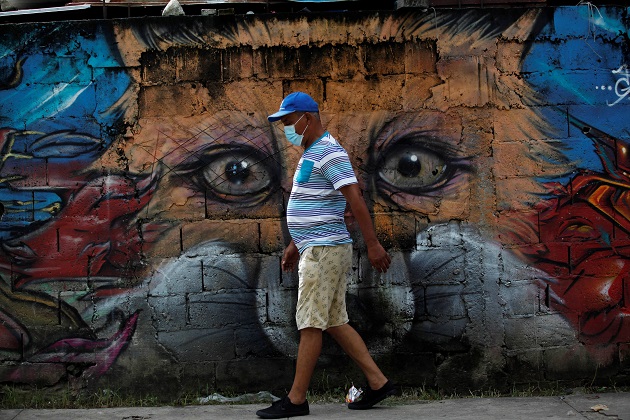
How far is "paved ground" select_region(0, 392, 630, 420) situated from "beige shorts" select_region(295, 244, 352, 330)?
1.88ft

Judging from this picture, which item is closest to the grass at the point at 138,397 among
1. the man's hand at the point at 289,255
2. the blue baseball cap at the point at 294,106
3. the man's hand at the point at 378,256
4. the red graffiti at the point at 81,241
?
the red graffiti at the point at 81,241

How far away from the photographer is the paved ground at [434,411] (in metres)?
4.54

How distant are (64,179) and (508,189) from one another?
2.72m

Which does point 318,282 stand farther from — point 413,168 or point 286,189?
point 413,168

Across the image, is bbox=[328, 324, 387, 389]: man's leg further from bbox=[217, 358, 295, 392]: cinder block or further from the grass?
bbox=[217, 358, 295, 392]: cinder block

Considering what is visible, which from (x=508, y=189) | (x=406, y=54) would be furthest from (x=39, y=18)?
(x=508, y=189)

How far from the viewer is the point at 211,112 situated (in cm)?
501

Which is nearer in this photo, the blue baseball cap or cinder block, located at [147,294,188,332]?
the blue baseball cap

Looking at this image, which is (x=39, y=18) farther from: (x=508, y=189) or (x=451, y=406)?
(x=451, y=406)

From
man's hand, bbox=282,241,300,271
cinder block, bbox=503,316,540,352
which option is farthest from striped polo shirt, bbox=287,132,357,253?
cinder block, bbox=503,316,540,352

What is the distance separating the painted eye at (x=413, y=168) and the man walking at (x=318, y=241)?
0.59m

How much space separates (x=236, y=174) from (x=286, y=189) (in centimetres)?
32

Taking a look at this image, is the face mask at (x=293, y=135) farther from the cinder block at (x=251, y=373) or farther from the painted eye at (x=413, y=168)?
the cinder block at (x=251, y=373)

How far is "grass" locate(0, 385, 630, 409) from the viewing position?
16.2 feet
